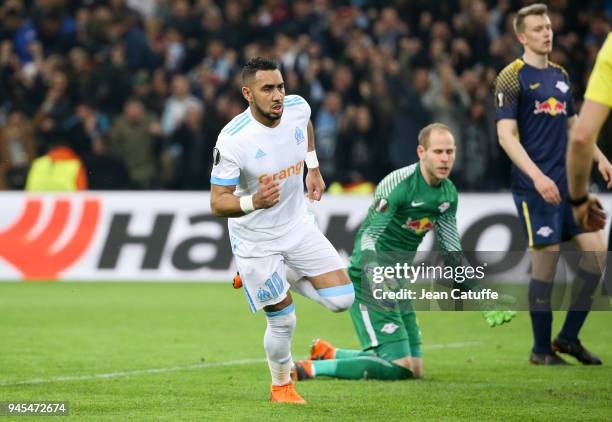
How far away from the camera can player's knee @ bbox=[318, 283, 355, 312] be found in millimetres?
7840

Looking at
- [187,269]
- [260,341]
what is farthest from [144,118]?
[260,341]

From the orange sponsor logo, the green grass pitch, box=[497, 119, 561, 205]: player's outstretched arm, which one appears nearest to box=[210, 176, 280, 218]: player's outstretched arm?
the green grass pitch

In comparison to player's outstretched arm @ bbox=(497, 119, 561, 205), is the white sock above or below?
below

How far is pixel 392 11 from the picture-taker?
2045 centimetres

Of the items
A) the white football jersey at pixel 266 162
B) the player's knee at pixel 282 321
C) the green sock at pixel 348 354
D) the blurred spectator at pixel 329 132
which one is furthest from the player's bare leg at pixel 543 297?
the blurred spectator at pixel 329 132

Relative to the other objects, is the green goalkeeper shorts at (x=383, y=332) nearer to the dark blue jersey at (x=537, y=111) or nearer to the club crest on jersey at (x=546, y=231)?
the club crest on jersey at (x=546, y=231)

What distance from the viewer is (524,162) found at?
897 centimetres

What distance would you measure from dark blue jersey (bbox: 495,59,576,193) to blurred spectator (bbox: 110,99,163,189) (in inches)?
420

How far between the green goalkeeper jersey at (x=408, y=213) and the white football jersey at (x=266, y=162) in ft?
2.84

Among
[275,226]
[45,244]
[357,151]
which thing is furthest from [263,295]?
[357,151]

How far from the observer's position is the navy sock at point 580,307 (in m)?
9.78

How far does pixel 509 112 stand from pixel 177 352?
11.8 ft

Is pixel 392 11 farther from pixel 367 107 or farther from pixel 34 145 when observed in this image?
pixel 34 145

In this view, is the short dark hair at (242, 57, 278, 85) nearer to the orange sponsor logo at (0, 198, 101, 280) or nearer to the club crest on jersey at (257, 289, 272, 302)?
the club crest on jersey at (257, 289, 272, 302)
